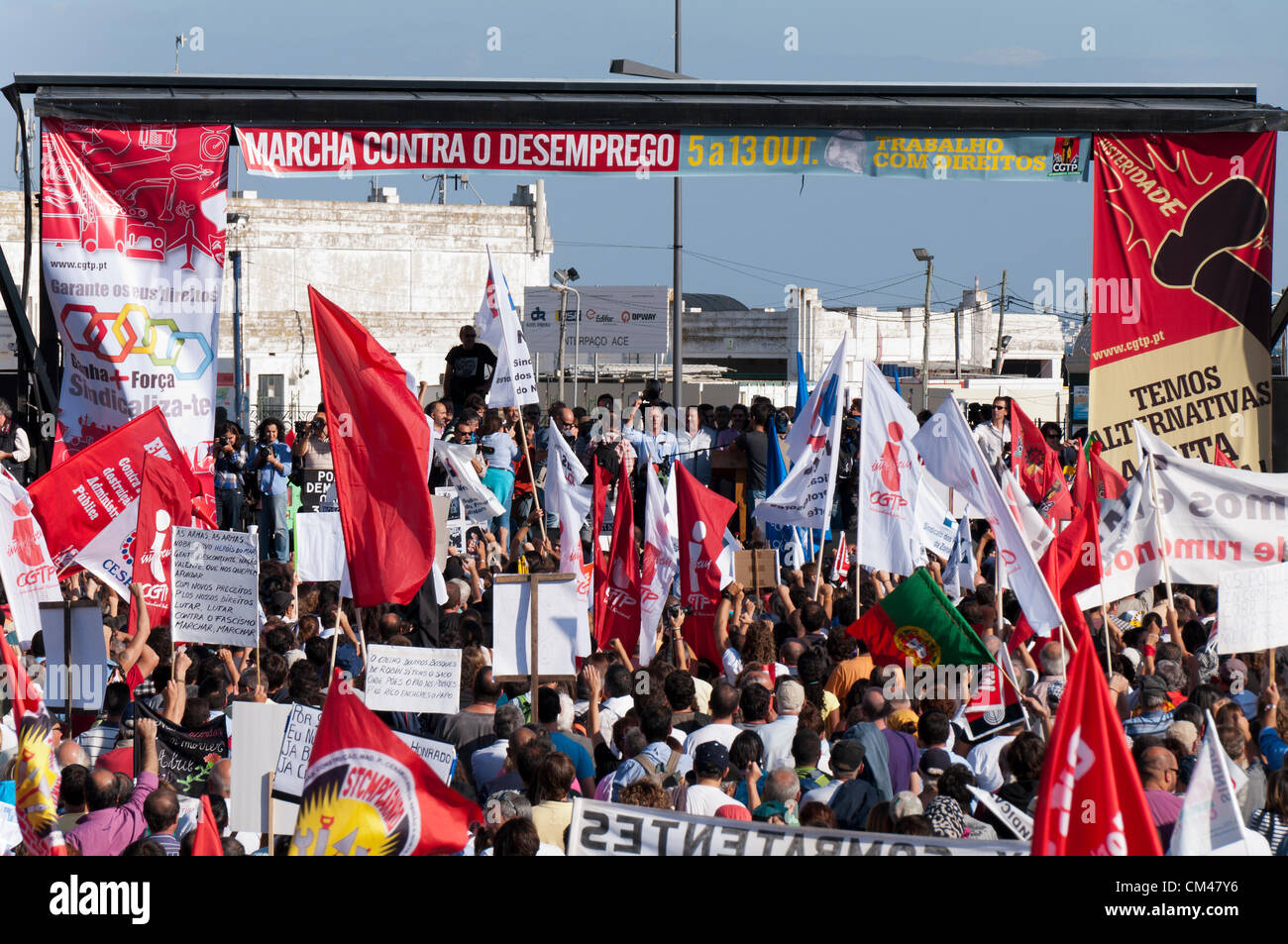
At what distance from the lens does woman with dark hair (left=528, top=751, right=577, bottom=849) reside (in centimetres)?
649

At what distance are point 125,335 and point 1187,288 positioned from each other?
6.67 metres

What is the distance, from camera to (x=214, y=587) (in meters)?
8.05

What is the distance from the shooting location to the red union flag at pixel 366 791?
5.62 metres

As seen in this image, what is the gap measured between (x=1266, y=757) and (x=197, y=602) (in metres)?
5.23

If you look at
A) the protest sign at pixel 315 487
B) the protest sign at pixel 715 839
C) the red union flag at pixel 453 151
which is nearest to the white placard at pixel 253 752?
the protest sign at pixel 715 839

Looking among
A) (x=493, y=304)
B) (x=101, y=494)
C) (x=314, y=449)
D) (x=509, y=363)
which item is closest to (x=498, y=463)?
(x=509, y=363)

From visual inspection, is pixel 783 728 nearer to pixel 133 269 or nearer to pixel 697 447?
pixel 133 269

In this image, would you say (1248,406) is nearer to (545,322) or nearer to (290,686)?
(290,686)

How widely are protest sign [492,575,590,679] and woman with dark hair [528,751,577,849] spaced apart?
1.68m

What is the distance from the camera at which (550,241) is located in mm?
60500

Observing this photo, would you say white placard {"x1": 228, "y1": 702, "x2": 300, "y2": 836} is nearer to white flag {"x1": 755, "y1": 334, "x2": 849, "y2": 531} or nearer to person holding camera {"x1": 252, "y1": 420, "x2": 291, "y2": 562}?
white flag {"x1": 755, "y1": 334, "x2": 849, "y2": 531}

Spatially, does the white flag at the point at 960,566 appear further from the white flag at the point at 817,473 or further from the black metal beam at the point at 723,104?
the black metal beam at the point at 723,104

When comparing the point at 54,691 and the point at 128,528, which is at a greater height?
the point at 128,528
